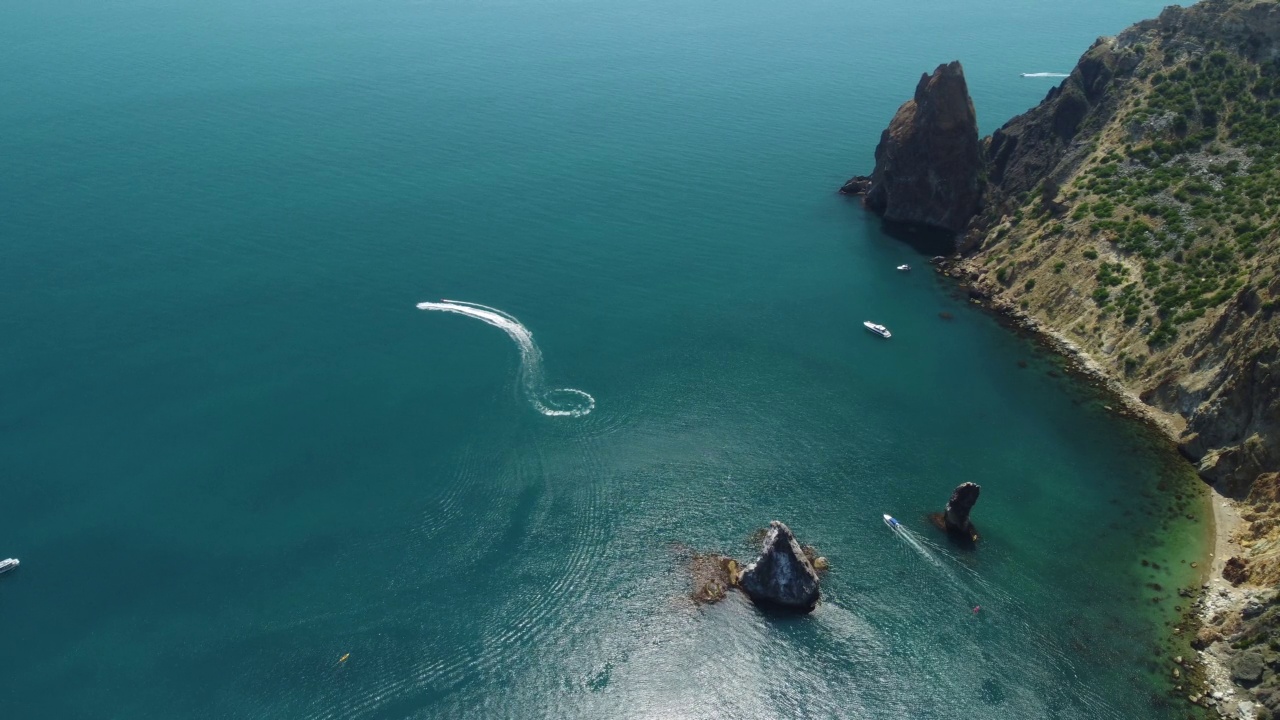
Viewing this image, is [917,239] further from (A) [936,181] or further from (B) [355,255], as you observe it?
(B) [355,255]

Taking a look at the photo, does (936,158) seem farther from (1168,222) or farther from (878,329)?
(878,329)

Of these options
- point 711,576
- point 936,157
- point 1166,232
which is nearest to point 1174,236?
point 1166,232

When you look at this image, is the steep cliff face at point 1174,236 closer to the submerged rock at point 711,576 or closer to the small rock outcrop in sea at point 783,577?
the small rock outcrop in sea at point 783,577

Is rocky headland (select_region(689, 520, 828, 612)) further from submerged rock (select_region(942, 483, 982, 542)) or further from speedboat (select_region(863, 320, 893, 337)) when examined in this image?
speedboat (select_region(863, 320, 893, 337))

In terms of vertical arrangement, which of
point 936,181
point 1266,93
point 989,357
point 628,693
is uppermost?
point 1266,93

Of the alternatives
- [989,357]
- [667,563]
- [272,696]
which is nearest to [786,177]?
[989,357]

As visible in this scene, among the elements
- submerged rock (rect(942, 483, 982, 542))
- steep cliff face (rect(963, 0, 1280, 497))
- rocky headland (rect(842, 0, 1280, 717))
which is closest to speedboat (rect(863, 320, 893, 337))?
rocky headland (rect(842, 0, 1280, 717))

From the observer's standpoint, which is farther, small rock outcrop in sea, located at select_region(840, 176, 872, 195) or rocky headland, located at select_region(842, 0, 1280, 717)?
small rock outcrop in sea, located at select_region(840, 176, 872, 195)
